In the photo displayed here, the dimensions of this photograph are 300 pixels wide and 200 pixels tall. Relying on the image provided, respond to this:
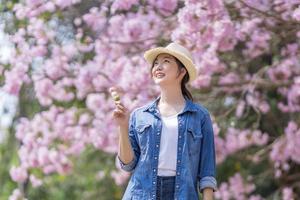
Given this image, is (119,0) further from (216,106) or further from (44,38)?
(216,106)

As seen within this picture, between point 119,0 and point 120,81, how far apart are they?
2.46 ft

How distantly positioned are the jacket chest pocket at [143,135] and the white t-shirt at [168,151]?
6 cm

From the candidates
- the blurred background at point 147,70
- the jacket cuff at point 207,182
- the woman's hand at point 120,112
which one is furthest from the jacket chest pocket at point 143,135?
the blurred background at point 147,70

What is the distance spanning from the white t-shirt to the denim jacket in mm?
15

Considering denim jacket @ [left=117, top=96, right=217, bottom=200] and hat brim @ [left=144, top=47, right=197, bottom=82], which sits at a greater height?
hat brim @ [left=144, top=47, right=197, bottom=82]

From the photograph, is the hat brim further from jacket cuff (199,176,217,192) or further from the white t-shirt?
jacket cuff (199,176,217,192)

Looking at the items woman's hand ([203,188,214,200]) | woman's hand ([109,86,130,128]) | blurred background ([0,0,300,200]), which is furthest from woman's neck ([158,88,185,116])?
blurred background ([0,0,300,200])

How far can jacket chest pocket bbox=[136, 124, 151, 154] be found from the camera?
3.09 metres

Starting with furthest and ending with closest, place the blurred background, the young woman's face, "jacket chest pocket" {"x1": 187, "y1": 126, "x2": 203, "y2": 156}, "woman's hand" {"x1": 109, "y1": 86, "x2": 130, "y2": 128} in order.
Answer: the blurred background, the young woman's face, "jacket chest pocket" {"x1": 187, "y1": 126, "x2": 203, "y2": 156}, "woman's hand" {"x1": 109, "y1": 86, "x2": 130, "y2": 128}

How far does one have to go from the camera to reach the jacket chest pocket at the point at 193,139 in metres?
3.07

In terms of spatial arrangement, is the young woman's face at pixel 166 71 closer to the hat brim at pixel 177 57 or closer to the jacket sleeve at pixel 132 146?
the hat brim at pixel 177 57

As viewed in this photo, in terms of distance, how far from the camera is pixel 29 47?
6.95m

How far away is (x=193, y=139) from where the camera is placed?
3.08m

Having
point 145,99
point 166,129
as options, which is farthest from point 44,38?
point 166,129
